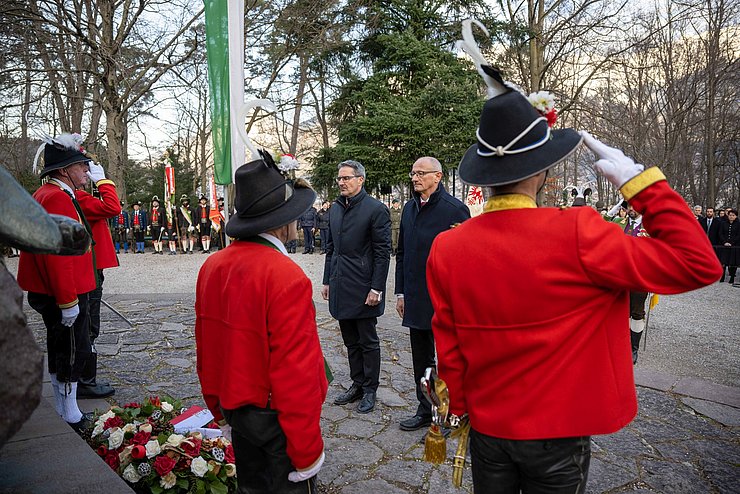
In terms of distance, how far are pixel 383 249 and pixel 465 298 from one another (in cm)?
293

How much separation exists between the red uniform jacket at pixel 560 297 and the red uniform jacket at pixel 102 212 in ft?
13.4

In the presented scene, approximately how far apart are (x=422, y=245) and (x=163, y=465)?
246cm

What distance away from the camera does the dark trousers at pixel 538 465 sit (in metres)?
1.92

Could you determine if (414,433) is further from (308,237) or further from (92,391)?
(308,237)

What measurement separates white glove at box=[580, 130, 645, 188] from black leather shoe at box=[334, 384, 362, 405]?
369cm

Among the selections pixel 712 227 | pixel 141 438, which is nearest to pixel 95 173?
pixel 141 438

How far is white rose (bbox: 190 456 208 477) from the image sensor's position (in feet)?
10.3

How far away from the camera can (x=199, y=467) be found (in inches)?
125

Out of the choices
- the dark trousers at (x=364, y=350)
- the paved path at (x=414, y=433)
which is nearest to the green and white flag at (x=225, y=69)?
the dark trousers at (x=364, y=350)

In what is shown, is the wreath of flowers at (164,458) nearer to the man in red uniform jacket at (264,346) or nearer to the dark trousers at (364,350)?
the man in red uniform jacket at (264,346)

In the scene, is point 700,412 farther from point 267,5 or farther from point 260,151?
point 267,5

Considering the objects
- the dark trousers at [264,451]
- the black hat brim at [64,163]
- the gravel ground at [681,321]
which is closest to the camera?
the dark trousers at [264,451]

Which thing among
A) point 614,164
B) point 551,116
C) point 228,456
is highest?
point 551,116

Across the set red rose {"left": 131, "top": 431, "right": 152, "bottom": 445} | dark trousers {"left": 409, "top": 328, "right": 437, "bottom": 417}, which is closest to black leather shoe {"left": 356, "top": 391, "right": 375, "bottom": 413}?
dark trousers {"left": 409, "top": 328, "right": 437, "bottom": 417}
